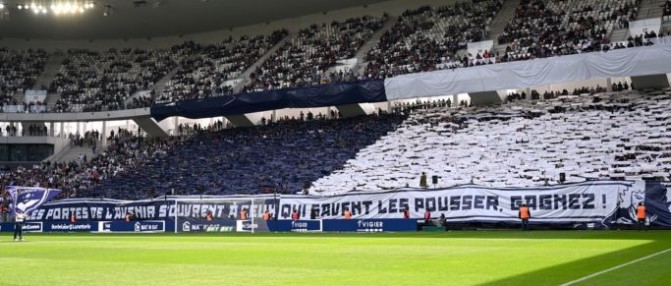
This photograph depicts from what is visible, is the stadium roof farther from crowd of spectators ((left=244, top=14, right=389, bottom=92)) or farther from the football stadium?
crowd of spectators ((left=244, top=14, right=389, bottom=92))

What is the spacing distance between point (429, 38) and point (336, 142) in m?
11.8

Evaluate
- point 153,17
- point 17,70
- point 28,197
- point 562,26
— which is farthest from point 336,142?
point 17,70

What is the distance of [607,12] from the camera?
5119 centimetres

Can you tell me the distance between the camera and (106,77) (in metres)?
73.7

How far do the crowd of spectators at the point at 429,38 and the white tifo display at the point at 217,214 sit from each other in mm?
18291

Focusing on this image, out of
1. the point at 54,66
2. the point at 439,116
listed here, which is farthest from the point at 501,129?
the point at 54,66

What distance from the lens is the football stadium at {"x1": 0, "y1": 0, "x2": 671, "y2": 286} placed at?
63.3 ft

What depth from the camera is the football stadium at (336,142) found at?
63.3 ft

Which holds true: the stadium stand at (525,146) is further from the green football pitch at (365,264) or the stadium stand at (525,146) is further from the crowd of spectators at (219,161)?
the green football pitch at (365,264)

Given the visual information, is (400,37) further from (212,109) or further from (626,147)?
(626,147)

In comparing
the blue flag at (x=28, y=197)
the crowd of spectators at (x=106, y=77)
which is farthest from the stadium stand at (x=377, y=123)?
the blue flag at (x=28, y=197)

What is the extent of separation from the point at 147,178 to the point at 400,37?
2247 centimetres

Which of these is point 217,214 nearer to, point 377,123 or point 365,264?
point 377,123

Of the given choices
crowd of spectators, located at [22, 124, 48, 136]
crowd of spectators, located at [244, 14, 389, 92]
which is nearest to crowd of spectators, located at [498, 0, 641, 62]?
crowd of spectators, located at [244, 14, 389, 92]
